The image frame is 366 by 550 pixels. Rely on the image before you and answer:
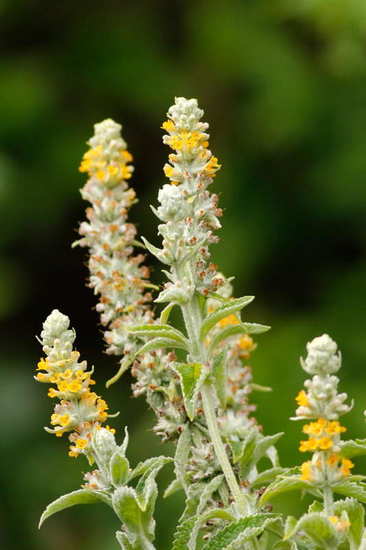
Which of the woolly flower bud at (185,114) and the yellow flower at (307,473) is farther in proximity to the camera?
the woolly flower bud at (185,114)

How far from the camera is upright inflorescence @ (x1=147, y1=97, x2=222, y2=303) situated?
170 cm

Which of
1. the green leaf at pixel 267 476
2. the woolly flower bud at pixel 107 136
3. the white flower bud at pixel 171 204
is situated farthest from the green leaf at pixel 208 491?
the woolly flower bud at pixel 107 136

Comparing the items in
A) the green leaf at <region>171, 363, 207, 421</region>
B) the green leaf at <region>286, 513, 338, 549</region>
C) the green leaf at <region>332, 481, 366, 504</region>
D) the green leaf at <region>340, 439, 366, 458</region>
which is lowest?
the green leaf at <region>286, 513, 338, 549</region>

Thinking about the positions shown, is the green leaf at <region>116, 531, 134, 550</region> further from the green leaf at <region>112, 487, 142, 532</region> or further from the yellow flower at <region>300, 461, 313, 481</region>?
the yellow flower at <region>300, 461, 313, 481</region>

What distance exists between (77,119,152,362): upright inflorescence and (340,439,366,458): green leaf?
52cm

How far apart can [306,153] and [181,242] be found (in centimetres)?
496

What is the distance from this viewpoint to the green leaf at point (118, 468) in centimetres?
167

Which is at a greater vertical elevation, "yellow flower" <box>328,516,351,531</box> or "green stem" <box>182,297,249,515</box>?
"green stem" <box>182,297,249,515</box>

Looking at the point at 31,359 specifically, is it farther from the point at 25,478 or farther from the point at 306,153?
the point at 306,153

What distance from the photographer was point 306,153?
654cm

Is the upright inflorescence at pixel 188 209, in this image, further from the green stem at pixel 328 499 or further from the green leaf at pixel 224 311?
the green stem at pixel 328 499

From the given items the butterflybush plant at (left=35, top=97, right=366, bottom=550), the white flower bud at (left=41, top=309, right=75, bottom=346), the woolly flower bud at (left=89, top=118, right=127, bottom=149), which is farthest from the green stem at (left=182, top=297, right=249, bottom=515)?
the woolly flower bud at (left=89, top=118, right=127, bottom=149)

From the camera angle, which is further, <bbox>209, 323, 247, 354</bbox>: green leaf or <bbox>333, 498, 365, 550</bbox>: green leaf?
<bbox>209, 323, 247, 354</bbox>: green leaf

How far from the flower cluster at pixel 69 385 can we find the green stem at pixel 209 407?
0.18 meters
